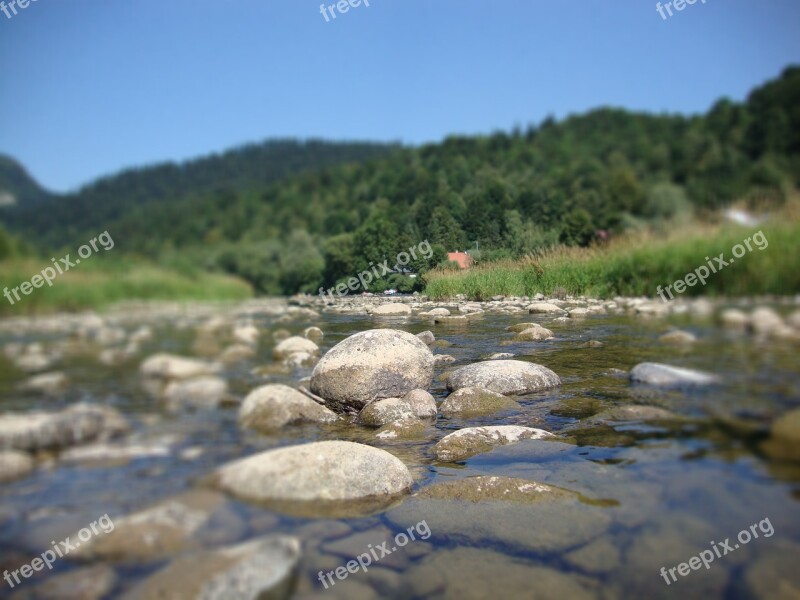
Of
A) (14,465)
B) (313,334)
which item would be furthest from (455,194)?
(14,465)

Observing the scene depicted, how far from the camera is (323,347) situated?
7285 millimetres

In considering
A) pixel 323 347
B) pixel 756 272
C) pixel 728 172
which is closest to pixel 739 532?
pixel 756 272

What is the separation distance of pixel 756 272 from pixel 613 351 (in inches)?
104

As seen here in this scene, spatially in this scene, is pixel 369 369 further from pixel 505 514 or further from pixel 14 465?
pixel 14 465

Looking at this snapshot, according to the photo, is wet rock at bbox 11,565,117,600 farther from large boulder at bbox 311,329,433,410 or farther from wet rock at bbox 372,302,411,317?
wet rock at bbox 372,302,411,317

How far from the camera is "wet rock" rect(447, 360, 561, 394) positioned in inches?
291

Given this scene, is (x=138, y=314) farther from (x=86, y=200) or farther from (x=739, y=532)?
(x=739, y=532)

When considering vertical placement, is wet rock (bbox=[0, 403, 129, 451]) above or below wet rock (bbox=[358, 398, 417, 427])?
above

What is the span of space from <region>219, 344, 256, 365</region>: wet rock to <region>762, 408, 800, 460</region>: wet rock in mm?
3513

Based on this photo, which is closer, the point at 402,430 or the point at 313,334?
the point at 402,430

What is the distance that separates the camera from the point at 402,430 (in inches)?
244

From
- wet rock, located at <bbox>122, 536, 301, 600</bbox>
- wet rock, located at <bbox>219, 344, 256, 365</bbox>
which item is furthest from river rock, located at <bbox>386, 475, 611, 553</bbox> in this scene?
wet rock, located at <bbox>219, 344, 256, 365</bbox>

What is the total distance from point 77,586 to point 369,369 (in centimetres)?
457

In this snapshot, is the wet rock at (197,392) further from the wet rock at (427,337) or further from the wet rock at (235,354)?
the wet rock at (427,337)
